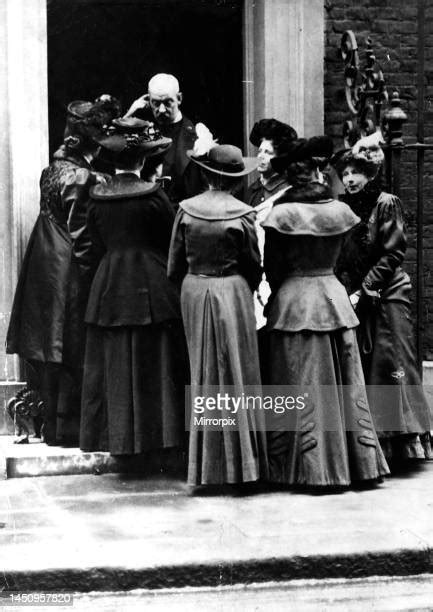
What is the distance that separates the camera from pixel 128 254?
6414 mm

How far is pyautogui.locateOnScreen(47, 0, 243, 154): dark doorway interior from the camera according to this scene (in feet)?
30.6

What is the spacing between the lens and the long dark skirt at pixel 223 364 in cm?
609

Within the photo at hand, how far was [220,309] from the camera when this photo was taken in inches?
242

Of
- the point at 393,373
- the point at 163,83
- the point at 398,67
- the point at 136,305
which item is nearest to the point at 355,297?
the point at 393,373

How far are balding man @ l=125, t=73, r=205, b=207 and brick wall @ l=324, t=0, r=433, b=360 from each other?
1490mm

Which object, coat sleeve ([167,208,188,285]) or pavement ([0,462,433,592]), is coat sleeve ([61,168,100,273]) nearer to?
coat sleeve ([167,208,188,285])

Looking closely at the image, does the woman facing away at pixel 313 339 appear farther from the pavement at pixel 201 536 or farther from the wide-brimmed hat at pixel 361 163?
the wide-brimmed hat at pixel 361 163

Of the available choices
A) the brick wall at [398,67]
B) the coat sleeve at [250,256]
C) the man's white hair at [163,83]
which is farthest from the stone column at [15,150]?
the brick wall at [398,67]

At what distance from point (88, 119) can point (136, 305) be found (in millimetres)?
1258

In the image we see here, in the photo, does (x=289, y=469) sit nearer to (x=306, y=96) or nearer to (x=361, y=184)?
(x=361, y=184)

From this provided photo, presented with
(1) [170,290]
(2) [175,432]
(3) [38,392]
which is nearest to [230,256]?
(1) [170,290]

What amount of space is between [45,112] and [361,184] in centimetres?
237

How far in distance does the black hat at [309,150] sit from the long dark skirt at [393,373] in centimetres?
104

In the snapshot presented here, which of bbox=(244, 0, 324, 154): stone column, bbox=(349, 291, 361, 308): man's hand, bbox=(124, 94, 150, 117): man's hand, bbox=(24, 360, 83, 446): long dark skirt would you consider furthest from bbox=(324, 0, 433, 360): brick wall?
bbox=(24, 360, 83, 446): long dark skirt
